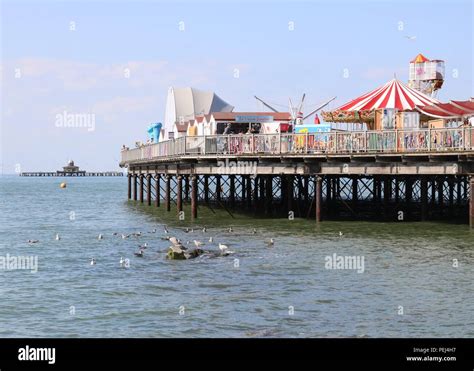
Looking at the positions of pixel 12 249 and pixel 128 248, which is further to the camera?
pixel 12 249

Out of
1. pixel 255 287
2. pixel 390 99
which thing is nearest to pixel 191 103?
pixel 390 99

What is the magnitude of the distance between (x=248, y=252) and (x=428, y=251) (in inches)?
256

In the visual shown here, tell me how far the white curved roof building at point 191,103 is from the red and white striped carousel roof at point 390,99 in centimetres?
2548

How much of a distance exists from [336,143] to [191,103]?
34.5m

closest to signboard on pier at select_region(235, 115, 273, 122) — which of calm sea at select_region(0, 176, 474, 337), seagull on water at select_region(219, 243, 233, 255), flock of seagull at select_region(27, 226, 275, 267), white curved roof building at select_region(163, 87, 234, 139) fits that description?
flock of seagull at select_region(27, 226, 275, 267)

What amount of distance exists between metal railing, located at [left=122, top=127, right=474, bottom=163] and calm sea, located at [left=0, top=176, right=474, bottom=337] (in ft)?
12.1

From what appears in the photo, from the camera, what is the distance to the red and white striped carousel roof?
4425 cm

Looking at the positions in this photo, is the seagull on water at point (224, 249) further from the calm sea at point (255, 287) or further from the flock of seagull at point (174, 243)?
the calm sea at point (255, 287)

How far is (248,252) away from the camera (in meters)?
30.5

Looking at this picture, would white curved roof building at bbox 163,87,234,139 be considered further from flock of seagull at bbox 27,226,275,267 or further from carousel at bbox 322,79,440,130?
flock of seagull at bbox 27,226,275,267

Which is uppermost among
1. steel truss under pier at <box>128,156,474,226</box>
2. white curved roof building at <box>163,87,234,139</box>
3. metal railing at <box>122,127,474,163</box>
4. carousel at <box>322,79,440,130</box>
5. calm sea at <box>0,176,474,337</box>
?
white curved roof building at <box>163,87,234,139</box>

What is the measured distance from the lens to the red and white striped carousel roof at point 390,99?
4425cm
